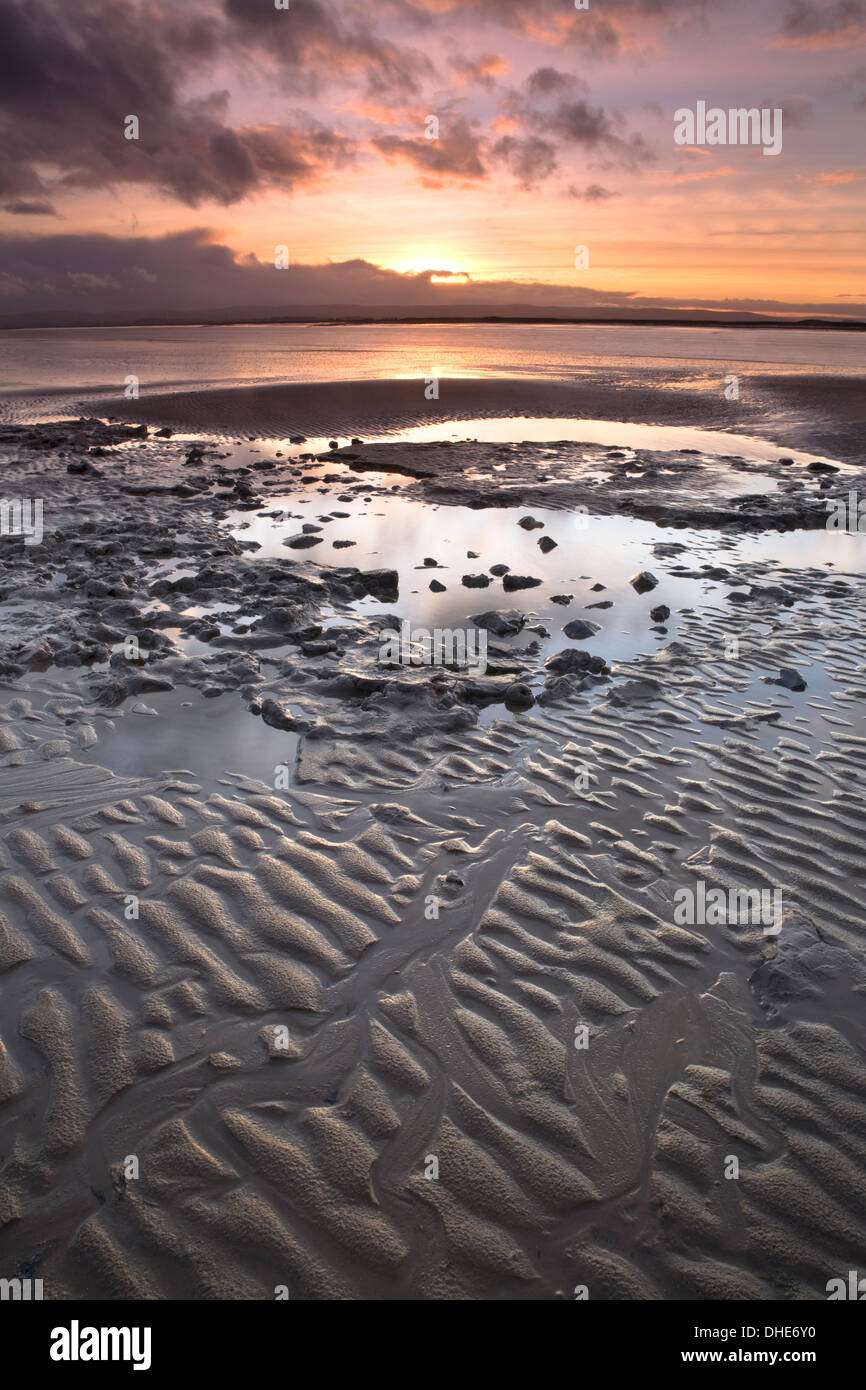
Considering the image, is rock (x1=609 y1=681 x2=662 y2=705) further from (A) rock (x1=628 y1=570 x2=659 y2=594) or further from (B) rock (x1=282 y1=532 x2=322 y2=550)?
(B) rock (x1=282 y1=532 x2=322 y2=550)

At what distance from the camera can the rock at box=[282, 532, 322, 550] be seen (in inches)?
475

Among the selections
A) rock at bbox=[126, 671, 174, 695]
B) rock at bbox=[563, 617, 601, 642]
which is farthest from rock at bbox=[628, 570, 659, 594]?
rock at bbox=[126, 671, 174, 695]

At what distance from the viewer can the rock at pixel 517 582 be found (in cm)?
1018

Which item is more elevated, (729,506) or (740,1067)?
(729,506)

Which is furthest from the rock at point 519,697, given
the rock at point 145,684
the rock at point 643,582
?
the rock at point 643,582

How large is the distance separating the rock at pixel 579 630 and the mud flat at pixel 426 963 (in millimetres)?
152

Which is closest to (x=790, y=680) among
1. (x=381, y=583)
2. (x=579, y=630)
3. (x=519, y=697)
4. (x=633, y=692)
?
(x=633, y=692)

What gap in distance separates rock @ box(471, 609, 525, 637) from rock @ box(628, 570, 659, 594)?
6.94 ft

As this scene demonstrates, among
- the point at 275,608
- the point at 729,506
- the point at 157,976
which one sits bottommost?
the point at 157,976

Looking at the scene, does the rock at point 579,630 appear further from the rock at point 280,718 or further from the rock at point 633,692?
the rock at point 280,718

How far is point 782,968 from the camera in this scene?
4.05 m

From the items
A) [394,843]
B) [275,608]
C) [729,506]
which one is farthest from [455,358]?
[394,843]

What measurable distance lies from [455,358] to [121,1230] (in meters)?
59.8
